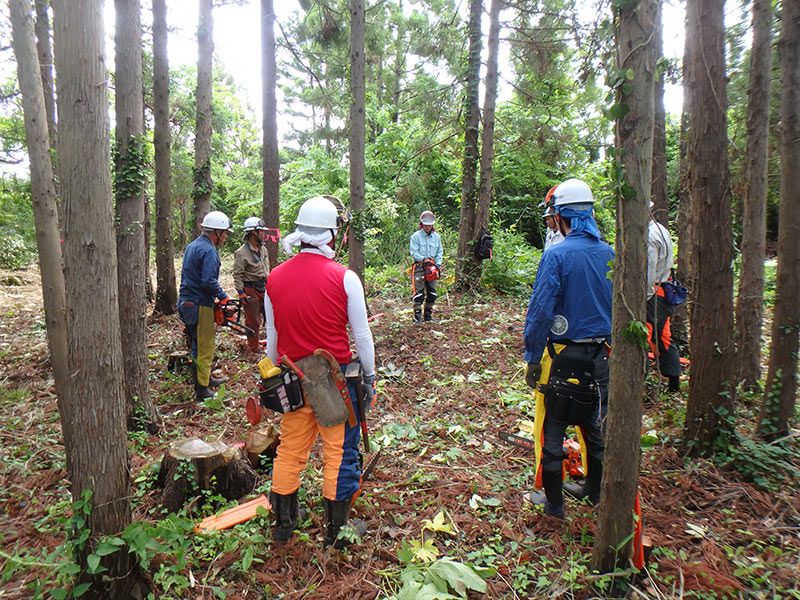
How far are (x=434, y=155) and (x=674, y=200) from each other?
989cm

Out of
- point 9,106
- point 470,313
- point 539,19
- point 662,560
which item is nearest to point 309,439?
point 662,560

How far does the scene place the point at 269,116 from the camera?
8969 mm

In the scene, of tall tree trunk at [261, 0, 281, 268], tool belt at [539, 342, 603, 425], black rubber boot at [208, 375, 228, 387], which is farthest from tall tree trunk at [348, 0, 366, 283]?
tool belt at [539, 342, 603, 425]

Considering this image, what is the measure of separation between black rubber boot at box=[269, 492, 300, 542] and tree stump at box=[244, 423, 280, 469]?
1.09 metres

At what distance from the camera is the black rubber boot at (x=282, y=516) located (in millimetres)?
3203

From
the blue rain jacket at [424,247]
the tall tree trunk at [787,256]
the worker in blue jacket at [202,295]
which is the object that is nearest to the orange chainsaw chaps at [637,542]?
the tall tree trunk at [787,256]

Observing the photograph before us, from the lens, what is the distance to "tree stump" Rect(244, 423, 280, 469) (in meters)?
4.26

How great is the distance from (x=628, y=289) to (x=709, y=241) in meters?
2.12

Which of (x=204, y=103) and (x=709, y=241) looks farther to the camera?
(x=204, y=103)

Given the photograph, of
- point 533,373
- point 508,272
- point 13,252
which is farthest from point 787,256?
point 13,252

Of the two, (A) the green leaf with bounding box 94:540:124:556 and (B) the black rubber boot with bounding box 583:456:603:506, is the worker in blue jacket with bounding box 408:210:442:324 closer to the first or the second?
(B) the black rubber boot with bounding box 583:456:603:506

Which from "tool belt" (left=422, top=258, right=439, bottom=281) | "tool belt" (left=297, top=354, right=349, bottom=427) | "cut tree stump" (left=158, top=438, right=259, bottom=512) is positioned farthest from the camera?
"tool belt" (left=422, top=258, right=439, bottom=281)

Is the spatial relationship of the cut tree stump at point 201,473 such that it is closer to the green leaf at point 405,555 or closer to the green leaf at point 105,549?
the green leaf at point 105,549

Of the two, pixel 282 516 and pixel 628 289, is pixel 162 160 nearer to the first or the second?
pixel 282 516
